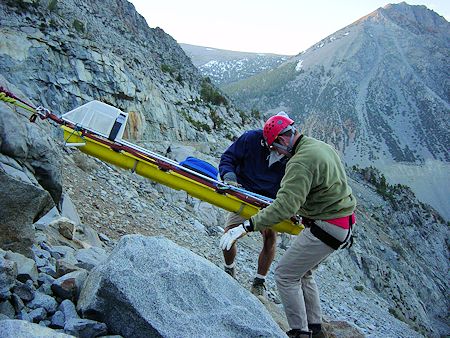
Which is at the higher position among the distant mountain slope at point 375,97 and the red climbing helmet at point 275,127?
the distant mountain slope at point 375,97

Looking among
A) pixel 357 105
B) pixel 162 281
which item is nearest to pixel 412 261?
pixel 162 281

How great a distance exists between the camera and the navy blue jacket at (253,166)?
19.2 feet

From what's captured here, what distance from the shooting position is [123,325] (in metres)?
3.26

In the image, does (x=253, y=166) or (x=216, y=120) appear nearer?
(x=253, y=166)

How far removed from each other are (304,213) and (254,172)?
5.06 feet

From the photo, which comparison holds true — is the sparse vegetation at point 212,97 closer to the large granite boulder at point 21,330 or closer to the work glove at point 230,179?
the work glove at point 230,179

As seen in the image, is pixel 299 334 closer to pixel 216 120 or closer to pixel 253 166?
pixel 253 166

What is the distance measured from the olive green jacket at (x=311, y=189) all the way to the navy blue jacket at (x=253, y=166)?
1.31 m

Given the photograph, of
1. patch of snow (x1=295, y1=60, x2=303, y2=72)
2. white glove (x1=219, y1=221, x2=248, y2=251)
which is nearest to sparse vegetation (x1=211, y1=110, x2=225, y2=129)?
white glove (x1=219, y1=221, x2=248, y2=251)

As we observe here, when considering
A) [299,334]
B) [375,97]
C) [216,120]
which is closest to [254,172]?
[299,334]

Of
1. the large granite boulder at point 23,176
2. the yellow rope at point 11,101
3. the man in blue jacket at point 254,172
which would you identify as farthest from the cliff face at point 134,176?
the man in blue jacket at point 254,172

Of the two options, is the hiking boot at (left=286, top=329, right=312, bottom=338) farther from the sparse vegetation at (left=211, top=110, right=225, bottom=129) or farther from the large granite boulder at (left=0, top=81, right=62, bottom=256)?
the sparse vegetation at (left=211, top=110, right=225, bottom=129)

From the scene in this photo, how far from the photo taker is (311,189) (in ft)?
14.2

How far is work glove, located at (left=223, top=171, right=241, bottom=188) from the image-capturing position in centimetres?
573
